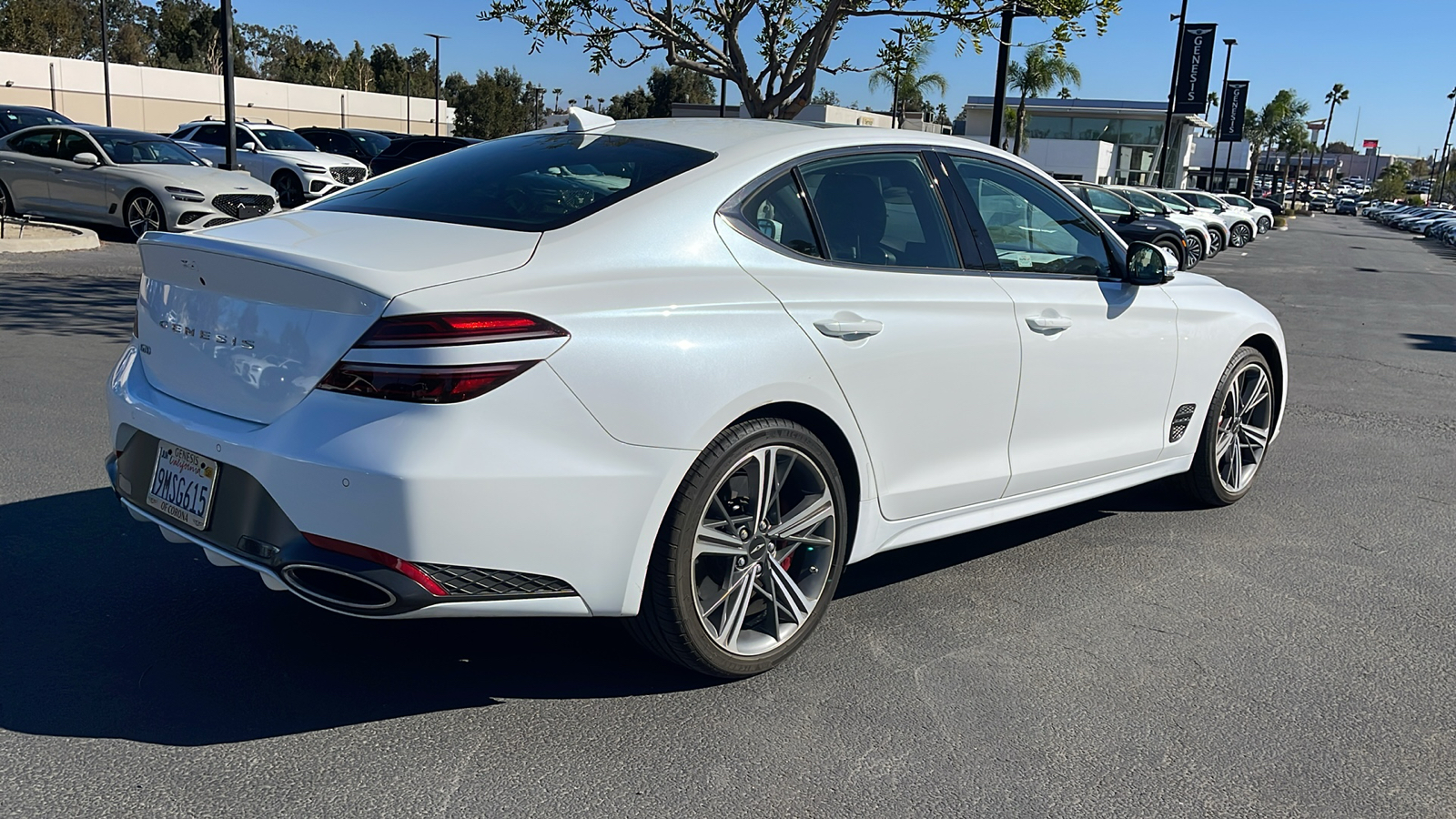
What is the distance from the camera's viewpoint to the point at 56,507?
193 inches

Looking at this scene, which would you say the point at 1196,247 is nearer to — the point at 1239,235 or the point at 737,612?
the point at 1239,235

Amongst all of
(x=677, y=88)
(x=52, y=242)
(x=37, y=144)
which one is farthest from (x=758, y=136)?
(x=677, y=88)

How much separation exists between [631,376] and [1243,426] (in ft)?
12.7

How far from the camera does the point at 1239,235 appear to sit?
3625 centimetres

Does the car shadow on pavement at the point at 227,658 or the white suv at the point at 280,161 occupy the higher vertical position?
the white suv at the point at 280,161

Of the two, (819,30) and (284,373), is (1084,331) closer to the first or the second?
(284,373)

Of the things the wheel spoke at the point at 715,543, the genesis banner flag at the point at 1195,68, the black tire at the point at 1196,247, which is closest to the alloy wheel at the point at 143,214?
the wheel spoke at the point at 715,543

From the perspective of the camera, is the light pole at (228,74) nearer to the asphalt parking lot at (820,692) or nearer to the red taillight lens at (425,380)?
the asphalt parking lot at (820,692)

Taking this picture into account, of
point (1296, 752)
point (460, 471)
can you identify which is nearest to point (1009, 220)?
point (1296, 752)

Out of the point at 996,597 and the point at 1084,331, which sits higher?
the point at 1084,331

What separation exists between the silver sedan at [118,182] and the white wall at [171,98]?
30439 millimetres

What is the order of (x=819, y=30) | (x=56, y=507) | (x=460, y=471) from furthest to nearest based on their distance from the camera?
(x=819, y=30) → (x=56, y=507) → (x=460, y=471)

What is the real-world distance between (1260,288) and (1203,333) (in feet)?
54.7

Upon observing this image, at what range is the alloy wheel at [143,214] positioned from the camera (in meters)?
15.7
